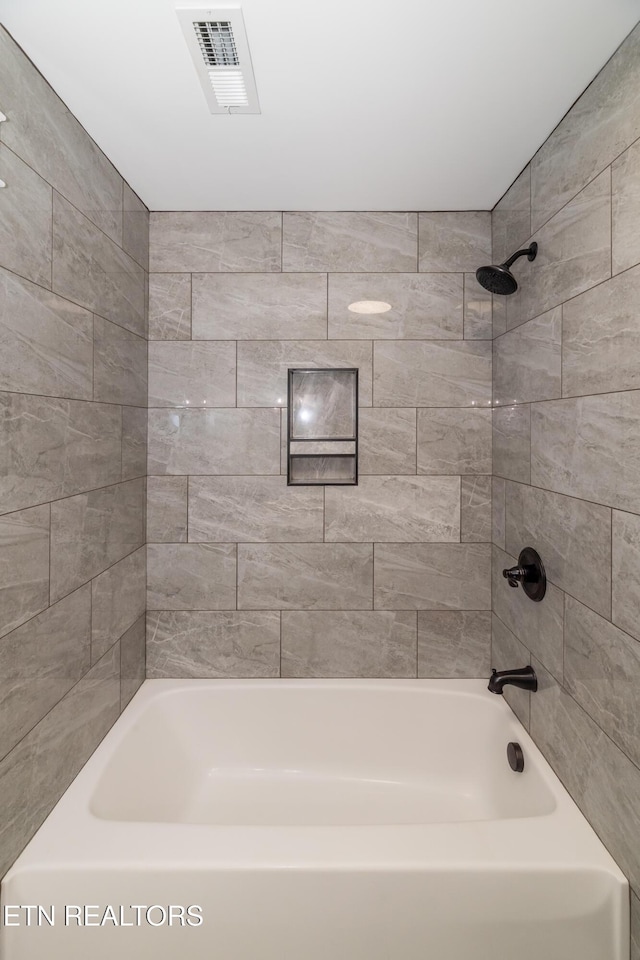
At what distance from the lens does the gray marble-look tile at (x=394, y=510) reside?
7.30 ft

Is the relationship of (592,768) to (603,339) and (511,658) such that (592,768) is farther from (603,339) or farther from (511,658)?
(603,339)

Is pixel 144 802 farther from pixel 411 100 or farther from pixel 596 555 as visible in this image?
pixel 411 100

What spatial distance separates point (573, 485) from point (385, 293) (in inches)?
45.5

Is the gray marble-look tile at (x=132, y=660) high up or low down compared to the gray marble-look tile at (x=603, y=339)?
down

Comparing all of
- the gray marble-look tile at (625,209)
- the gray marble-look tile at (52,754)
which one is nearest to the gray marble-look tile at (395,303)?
the gray marble-look tile at (625,209)

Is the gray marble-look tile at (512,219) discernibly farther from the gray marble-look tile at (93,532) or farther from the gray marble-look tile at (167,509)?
the gray marble-look tile at (93,532)

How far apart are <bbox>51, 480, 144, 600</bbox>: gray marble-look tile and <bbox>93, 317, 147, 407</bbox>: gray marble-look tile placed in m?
0.33

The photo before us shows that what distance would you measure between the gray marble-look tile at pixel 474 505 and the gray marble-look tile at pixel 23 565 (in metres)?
1.58

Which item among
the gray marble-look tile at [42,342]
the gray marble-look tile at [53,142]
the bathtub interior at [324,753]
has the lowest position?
the bathtub interior at [324,753]

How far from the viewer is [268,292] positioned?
2203 millimetres

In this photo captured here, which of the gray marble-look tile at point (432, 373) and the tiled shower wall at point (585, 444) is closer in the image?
the tiled shower wall at point (585, 444)

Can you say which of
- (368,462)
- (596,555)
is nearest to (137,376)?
(368,462)

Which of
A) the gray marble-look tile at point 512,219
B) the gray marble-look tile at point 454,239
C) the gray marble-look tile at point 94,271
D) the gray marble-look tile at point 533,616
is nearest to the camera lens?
the gray marble-look tile at point 94,271

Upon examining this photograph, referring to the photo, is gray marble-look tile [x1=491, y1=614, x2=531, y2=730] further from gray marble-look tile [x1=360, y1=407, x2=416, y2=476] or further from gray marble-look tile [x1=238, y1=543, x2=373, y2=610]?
gray marble-look tile [x1=360, y1=407, x2=416, y2=476]
